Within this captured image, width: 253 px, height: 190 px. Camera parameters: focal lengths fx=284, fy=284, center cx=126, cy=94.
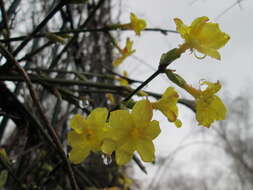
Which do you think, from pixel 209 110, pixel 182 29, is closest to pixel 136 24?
pixel 182 29

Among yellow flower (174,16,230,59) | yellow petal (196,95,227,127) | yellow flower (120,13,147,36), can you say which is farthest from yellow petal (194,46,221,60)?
yellow flower (120,13,147,36)

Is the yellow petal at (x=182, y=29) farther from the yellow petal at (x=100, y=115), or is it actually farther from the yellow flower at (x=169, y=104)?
the yellow petal at (x=100, y=115)

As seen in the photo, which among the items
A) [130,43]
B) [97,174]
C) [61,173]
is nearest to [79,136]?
[130,43]

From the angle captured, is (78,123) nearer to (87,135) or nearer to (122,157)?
(87,135)

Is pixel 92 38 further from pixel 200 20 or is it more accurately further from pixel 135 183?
pixel 200 20

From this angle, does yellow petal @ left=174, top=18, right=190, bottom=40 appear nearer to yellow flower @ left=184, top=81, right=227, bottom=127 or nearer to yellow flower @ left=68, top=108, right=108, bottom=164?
yellow flower @ left=184, top=81, right=227, bottom=127

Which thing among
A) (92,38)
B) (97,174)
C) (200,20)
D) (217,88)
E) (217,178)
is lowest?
(217,178)
